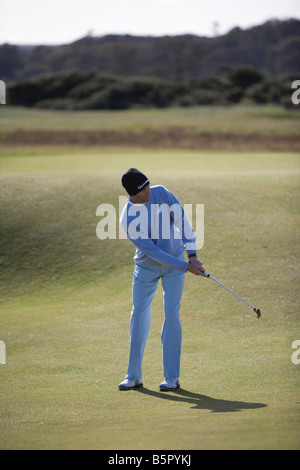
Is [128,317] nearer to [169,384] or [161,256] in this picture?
[169,384]

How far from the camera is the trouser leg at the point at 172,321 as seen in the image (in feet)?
21.8

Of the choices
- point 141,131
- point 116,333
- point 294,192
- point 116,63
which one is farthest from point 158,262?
point 116,63

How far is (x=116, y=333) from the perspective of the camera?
31.6ft

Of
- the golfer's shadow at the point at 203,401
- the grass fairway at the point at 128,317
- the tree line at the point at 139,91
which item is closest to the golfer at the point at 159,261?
the golfer's shadow at the point at 203,401

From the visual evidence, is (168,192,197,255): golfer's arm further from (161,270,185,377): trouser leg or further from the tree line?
the tree line

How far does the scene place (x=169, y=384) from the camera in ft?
22.0

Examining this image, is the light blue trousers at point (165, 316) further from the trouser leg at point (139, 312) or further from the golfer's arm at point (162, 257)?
the golfer's arm at point (162, 257)

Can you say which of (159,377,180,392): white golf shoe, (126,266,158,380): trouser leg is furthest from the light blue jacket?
(159,377,180,392): white golf shoe

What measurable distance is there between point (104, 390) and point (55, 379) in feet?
2.65

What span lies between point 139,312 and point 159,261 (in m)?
0.65

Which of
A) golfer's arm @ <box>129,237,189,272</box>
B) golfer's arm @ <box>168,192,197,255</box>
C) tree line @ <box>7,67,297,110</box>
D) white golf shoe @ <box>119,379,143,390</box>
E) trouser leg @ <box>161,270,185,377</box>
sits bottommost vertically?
white golf shoe @ <box>119,379,143,390</box>

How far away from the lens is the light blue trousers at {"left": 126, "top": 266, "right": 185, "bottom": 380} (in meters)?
6.67

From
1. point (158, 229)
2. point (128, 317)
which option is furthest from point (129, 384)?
point (128, 317)

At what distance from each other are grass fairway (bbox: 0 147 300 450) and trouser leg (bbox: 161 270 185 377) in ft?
1.04
